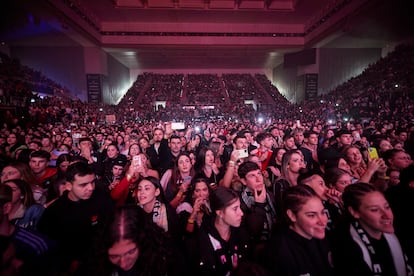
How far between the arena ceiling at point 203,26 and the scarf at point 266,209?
60.0ft

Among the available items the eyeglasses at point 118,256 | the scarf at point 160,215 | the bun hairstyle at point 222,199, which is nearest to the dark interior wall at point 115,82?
the scarf at point 160,215

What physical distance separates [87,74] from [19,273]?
87.0 ft

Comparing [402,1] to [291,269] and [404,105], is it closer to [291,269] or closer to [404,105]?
→ [404,105]

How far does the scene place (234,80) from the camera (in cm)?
3591

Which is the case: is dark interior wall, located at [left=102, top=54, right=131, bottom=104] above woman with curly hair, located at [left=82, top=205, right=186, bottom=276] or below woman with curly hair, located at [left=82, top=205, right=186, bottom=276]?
above

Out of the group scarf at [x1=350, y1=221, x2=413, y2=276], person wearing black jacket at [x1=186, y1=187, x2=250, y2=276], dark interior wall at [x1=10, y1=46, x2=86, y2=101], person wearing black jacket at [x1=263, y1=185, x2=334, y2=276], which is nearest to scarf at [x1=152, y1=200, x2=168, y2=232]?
person wearing black jacket at [x1=186, y1=187, x2=250, y2=276]

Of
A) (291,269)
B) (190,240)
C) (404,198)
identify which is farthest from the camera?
(404,198)

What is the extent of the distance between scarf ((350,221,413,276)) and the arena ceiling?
18611 mm

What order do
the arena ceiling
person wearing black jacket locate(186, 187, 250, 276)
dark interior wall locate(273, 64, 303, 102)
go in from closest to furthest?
1. person wearing black jacket locate(186, 187, 250, 276)
2. the arena ceiling
3. dark interior wall locate(273, 64, 303, 102)

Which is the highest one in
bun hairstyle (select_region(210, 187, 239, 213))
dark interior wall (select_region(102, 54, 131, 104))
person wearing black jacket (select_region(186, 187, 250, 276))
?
dark interior wall (select_region(102, 54, 131, 104))

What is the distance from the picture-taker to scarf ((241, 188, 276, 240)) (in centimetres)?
257

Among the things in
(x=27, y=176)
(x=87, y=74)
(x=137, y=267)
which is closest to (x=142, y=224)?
(x=137, y=267)

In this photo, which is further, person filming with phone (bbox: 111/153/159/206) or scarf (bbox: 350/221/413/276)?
person filming with phone (bbox: 111/153/159/206)

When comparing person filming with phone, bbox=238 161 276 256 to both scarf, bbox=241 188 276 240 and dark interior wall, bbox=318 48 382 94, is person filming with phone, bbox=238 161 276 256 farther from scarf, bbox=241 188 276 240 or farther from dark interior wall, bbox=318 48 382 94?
dark interior wall, bbox=318 48 382 94
